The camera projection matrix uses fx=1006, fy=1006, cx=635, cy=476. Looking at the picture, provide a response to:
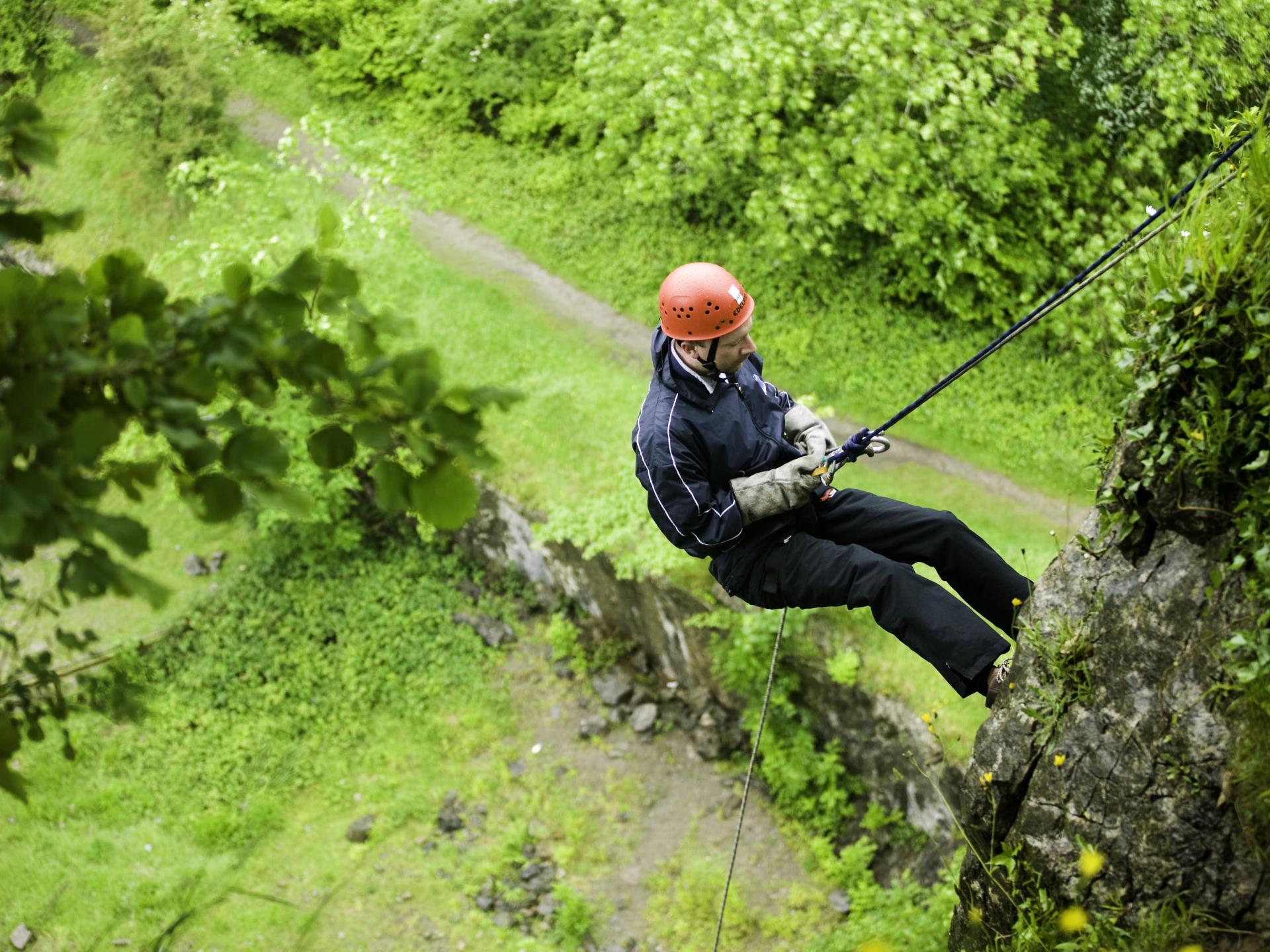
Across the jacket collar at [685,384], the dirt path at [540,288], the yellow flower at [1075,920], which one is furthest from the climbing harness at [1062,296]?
the dirt path at [540,288]

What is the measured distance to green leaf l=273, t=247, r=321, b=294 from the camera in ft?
6.75

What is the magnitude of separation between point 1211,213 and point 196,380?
3189 millimetres

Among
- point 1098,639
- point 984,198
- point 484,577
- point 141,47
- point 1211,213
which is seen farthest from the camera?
point 141,47

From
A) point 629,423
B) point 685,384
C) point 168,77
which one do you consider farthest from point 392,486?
point 168,77

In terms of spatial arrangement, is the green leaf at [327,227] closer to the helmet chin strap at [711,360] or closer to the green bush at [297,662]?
the helmet chin strap at [711,360]

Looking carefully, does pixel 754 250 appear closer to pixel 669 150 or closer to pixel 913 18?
pixel 669 150

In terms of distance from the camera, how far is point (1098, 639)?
377 centimetres

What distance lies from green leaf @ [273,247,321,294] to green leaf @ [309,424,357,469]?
30 cm

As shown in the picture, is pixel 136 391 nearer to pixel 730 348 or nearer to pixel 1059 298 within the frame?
pixel 730 348

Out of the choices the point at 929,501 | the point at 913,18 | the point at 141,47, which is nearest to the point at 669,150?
the point at 913,18

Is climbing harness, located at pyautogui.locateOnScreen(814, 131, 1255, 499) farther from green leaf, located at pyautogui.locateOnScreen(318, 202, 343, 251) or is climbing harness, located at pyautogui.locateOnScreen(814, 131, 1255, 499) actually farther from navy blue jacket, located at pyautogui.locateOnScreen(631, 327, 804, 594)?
green leaf, located at pyautogui.locateOnScreen(318, 202, 343, 251)

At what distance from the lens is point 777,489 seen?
470 centimetres

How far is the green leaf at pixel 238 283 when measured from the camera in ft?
6.75

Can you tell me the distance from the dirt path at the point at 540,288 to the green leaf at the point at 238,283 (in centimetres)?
974
